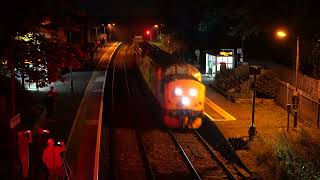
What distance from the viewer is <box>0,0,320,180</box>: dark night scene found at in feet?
47.5

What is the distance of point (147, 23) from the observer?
120 m

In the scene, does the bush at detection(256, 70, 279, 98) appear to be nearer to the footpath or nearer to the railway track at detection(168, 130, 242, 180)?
the railway track at detection(168, 130, 242, 180)

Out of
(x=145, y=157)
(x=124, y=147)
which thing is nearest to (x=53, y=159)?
(x=145, y=157)

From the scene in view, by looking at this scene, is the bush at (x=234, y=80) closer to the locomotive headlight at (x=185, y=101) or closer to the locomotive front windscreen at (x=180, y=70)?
the locomotive front windscreen at (x=180, y=70)

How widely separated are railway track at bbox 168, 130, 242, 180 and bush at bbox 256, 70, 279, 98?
806cm

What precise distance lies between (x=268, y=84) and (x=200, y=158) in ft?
39.4

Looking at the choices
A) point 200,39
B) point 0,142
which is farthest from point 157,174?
point 200,39

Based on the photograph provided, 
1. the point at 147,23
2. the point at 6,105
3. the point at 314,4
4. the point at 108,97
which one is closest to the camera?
the point at 6,105

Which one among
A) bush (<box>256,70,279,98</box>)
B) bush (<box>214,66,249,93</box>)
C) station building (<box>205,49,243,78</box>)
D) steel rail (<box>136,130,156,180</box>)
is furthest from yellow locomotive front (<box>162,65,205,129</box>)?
station building (<box>205,49,243,78</box>)

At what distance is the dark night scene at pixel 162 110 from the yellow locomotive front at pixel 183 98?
0.16 feet

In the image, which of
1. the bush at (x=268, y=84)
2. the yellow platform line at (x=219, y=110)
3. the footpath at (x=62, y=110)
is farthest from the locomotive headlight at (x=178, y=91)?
the bush at (x=268, y=84)

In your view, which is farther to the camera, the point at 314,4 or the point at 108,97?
the point at 108,97

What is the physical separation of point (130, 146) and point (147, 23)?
101m

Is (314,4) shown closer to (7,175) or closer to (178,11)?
(7,175)
